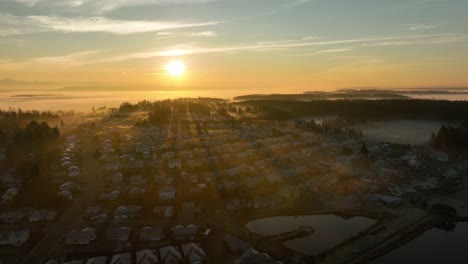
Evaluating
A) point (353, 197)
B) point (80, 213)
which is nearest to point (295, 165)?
point (353, 197)

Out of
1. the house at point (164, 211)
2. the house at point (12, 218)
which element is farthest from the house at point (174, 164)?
the house at point (12, 218)

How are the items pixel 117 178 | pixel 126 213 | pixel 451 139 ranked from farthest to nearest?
pixel 451 139 < pixel 117 178 < pixel 126 213

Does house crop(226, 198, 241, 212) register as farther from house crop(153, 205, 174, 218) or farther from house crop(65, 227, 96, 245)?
house crop(65, 227, 96, 245)

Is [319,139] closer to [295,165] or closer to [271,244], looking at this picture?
[295,165]

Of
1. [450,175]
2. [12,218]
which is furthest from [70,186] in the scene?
[450,175]

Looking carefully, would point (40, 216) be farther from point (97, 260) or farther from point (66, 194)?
point (97, 260)

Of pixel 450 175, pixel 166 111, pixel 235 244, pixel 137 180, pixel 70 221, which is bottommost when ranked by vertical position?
pixel 235 244

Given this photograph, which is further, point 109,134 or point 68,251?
point 109,134
